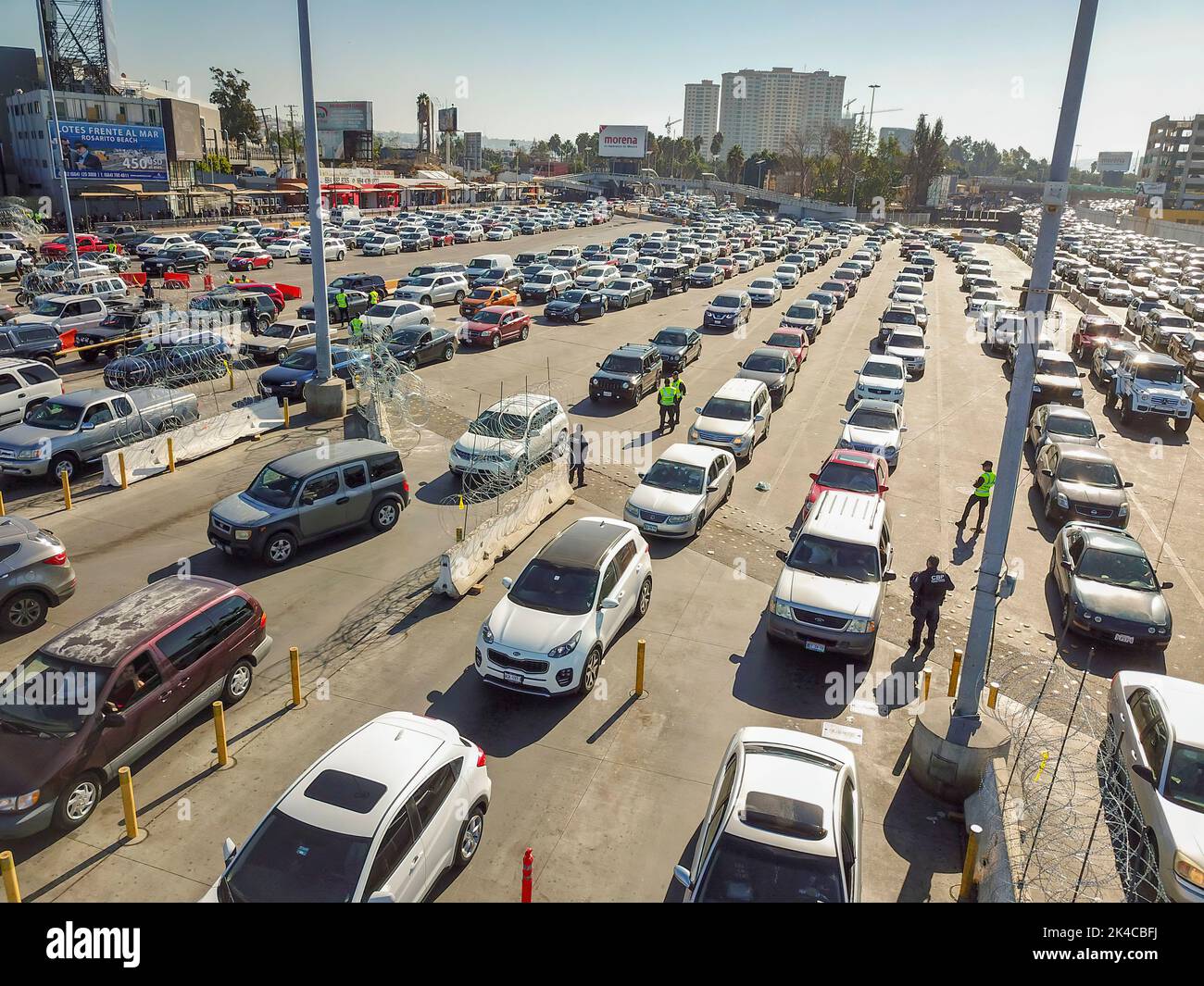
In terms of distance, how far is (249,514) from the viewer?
14781 millimetres

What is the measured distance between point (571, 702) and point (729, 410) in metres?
12.2

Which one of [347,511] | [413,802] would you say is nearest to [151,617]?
[413,802]

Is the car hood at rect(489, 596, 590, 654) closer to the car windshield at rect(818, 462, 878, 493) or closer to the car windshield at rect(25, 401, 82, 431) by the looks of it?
the car windshield at rect(818, 462, 878, 493)

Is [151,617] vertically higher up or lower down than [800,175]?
lower down

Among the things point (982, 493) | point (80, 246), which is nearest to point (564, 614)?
point (982, 493)

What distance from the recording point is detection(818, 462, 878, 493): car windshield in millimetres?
17203

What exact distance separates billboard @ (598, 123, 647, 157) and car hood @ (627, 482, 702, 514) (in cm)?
13758

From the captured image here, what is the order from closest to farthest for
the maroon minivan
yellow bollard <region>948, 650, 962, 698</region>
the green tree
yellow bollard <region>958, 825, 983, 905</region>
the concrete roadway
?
yellow bollard <region>958, 825, 983, 905</region>
the maroon minivan
the concrete roadway
yellow bollard <region>948, 650, 962, 698</region>
the green tree

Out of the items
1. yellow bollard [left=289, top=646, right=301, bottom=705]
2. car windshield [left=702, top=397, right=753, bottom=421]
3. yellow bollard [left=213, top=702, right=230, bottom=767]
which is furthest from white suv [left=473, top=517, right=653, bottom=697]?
car windshield [left=702, top=397, right=753, bottom=421]

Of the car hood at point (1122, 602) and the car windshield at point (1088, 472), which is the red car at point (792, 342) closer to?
the car windshield at point (1088, 472)

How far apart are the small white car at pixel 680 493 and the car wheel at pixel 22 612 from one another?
33.0 ft

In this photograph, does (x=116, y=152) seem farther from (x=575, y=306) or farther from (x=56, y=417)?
(x=56, y=417)
